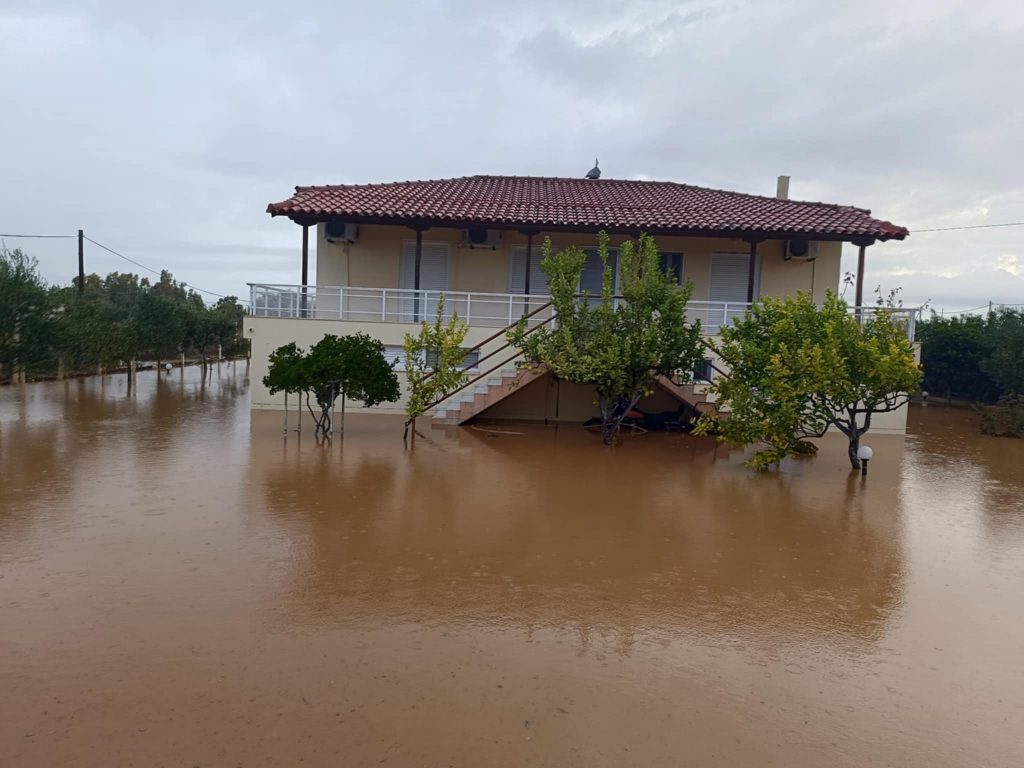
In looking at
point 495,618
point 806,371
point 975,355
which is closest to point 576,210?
point 806,371

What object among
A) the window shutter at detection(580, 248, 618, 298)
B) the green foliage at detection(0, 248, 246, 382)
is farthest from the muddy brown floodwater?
the green foliage at detection(0, 248, 246, 382)

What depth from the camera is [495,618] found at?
208 inches

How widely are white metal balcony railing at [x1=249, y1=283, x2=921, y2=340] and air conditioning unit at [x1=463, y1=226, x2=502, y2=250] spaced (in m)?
1.43

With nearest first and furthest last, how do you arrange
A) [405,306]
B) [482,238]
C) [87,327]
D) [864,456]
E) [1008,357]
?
[864,456] < [405,306] < [482,238] < [1008,357] < [87,327]

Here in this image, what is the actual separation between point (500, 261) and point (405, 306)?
290 cm

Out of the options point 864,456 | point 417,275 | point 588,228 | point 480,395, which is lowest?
point 864,456

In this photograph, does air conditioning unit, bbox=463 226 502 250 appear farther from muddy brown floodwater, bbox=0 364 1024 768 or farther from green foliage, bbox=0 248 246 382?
green foliage, bbox=0 248 246 382

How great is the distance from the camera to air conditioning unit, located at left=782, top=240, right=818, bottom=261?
19297 mm

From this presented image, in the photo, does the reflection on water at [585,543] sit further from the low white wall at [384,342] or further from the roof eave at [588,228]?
the roof eave at [588,228]

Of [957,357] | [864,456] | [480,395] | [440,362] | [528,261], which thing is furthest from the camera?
[957,357]

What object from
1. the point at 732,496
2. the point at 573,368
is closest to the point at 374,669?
the point at 732,496

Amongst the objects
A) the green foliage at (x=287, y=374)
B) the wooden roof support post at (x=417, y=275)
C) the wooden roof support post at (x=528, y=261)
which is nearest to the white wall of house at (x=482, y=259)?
the wooden roof support post at (x=528, y=261)

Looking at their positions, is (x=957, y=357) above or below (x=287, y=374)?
above

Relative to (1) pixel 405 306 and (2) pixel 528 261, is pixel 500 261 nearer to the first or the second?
(2) pixel 528 261
